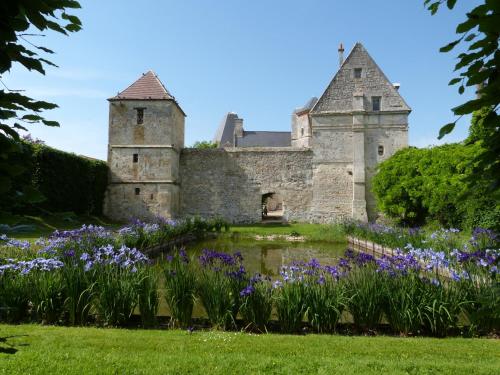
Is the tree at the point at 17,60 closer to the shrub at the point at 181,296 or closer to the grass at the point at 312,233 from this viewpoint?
the shrub at the point at 181,296

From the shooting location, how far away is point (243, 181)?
21875 millimetres

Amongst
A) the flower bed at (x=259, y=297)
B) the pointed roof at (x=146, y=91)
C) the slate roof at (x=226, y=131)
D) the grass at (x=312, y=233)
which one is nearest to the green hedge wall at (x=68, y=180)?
the pointed roof at (x=146, y=91)

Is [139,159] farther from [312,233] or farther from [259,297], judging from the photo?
[259,297]

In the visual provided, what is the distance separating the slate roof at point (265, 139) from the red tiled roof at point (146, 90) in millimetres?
16859

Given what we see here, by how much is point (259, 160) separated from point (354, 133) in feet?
18.0

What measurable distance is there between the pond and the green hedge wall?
7018 mm

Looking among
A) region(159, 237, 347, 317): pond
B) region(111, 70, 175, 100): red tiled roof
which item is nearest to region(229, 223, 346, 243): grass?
region(159, 237, 347, 317): pond

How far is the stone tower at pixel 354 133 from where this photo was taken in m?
20.7

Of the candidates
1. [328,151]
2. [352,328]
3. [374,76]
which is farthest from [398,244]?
[374,76]

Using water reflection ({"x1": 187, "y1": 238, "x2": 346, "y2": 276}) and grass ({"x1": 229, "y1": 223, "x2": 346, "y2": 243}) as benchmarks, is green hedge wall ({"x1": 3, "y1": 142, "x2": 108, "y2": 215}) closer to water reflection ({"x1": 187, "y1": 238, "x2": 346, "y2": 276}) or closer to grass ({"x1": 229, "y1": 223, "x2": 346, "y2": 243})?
water reflection ({"x1": 187, "y1": 238, "x2": 346, "y2": 276})

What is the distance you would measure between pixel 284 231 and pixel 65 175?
10.3 metres

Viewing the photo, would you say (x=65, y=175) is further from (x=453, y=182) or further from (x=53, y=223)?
(x=453, y=182)

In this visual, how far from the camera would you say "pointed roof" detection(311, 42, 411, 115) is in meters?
20.9

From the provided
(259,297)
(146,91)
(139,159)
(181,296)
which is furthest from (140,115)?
(259,297)
